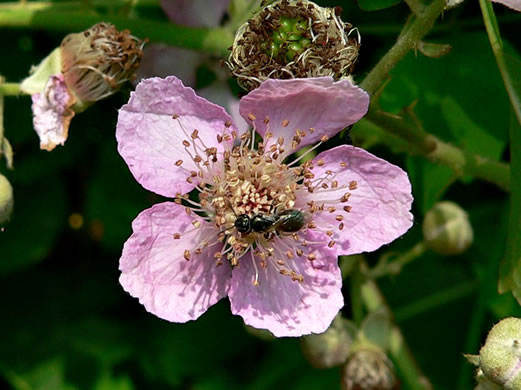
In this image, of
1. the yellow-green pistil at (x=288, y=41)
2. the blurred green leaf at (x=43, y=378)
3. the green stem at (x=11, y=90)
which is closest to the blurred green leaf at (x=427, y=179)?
the yellow-green pistil at (x=288, y=41)

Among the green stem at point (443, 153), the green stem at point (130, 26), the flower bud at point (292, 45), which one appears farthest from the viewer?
the green stem at point (130, 26)

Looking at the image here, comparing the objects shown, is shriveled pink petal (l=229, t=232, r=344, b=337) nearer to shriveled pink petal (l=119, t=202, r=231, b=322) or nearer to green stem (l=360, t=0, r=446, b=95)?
shriveled pink petal (l=119, t=202, r=231, b=322)

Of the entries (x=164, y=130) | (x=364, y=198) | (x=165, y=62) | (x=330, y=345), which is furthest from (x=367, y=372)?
(x=165, y=62)

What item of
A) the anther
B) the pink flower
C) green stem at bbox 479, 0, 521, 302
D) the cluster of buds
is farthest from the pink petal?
green stem at bbox 479, 0, 521, 302

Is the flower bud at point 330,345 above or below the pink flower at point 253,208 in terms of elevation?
below

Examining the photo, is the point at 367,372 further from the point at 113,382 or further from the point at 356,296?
the point at 113,382

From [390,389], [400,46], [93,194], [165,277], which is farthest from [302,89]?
[93,194]

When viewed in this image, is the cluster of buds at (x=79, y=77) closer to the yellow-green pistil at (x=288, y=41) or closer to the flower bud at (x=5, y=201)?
the flower bud at (x=5, y=201)
